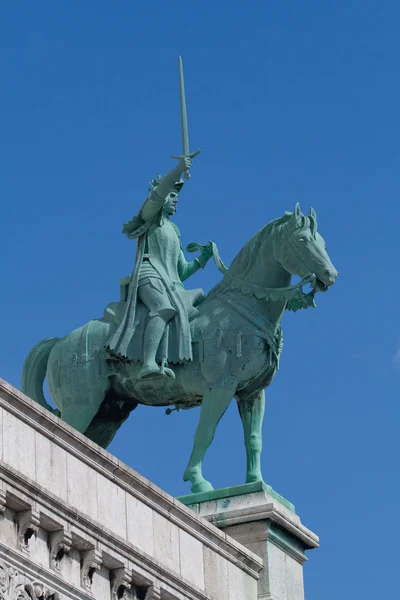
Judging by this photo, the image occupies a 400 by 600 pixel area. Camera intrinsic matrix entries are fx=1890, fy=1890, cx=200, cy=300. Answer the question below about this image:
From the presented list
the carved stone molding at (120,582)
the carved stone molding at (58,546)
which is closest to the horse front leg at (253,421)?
the carved stone molding at (120,582)

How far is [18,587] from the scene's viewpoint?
15.8 m

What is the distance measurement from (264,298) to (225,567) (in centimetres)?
390

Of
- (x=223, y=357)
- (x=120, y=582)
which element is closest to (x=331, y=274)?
(x=223, y=357)

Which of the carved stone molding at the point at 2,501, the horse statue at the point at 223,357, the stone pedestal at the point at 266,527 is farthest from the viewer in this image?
the horse statue at the point at 223,357

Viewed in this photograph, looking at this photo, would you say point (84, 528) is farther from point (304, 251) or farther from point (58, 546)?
Result: point (304, 251)

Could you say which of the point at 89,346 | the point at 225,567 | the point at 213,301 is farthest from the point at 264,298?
the point at 225,567

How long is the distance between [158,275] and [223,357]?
1378 mm

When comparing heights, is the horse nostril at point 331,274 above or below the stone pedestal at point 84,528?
above

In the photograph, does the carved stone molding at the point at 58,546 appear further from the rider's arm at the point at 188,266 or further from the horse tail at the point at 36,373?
the rider's arm at the point at 188,266

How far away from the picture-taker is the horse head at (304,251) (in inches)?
858

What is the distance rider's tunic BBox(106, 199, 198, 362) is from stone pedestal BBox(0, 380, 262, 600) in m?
3.18

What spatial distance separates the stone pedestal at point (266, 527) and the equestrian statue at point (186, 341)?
369 mm

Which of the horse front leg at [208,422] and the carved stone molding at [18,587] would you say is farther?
the horse front leg at [208,422]

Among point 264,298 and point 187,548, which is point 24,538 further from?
point 264,298
